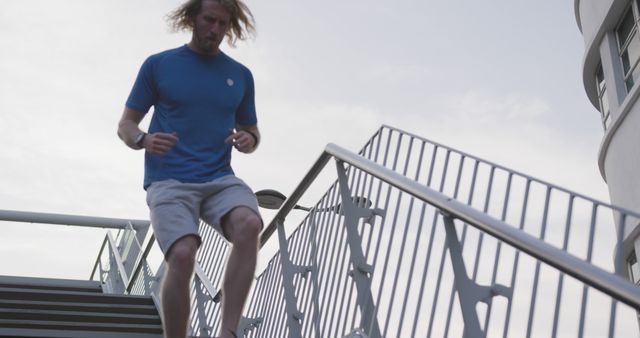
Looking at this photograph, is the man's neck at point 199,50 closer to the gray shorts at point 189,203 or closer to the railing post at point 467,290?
the gray shorts at point 189,203

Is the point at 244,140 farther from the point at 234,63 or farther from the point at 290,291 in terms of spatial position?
the point at 290,291

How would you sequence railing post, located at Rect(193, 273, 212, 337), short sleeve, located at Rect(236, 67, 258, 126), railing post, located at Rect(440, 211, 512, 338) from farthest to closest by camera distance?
railing post, located at Rect(193, 273, 212, 337)
short sleeve, located at Rect(236, 67, 258, 126)
railing post, located at Rect(440, 211, 512, 338)

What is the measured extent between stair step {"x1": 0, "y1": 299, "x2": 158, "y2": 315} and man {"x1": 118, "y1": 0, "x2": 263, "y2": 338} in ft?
10.9

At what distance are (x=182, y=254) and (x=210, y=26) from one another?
970 millimetres

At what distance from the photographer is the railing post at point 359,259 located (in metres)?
3.80

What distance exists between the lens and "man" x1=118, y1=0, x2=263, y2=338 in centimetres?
345

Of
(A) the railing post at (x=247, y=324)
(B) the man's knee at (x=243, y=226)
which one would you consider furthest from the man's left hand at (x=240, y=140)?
(A) the railing post at (x=247, y=324)

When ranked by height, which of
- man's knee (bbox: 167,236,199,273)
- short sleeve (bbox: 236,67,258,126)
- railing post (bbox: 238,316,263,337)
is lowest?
man's knee (bbox: 167,236,199,273)

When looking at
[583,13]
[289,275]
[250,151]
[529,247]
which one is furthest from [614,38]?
[529,247]

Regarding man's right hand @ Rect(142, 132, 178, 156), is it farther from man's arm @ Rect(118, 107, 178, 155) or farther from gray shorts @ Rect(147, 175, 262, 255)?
gray shorts @ Rect(147, 175, 262, 255)

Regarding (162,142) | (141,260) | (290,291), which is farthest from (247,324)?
(141,260)

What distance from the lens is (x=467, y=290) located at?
9.73ft

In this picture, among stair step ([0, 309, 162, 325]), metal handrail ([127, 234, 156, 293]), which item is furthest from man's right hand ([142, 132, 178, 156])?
metal handrail ([127, 234, 156, 293])

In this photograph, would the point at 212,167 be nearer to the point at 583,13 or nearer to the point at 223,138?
the point at 223,138
